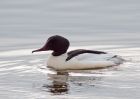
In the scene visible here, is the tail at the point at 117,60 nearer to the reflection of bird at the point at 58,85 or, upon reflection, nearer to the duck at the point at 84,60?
the duck at the point at 84,60

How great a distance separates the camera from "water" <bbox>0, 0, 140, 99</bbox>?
39.5 ft

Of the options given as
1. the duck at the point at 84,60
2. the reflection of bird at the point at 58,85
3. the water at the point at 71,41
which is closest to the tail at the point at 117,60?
the duck at the point at 84,60

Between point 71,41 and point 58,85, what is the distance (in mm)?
5208

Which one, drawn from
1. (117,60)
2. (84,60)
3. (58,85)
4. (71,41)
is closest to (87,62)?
(84,60)

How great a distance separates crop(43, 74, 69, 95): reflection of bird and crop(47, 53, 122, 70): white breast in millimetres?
1012

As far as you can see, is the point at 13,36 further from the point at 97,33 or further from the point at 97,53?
the point at 97,53

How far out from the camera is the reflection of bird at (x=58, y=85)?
12.1 m

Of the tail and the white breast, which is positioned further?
the tail

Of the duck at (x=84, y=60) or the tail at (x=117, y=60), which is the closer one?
the duck at (x=84, y=60)

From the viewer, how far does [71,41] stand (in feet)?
58.5

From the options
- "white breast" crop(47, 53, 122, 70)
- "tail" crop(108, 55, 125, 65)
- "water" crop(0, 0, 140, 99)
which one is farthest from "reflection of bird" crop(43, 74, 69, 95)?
"tail" crop(108, 55, 125, 65)

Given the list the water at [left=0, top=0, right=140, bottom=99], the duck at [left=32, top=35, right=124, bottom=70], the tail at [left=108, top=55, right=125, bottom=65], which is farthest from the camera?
the tail at [left=108, top=55, right=125, bottom=65]

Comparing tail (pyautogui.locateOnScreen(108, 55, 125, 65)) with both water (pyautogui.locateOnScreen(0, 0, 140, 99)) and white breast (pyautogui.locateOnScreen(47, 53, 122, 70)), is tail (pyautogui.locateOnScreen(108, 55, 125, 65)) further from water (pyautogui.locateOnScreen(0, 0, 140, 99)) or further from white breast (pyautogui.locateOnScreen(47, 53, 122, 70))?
water (pyautogui.locateOnScreen(0, 0, 140, 99))

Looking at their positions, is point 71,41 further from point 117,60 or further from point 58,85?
point 58,85
